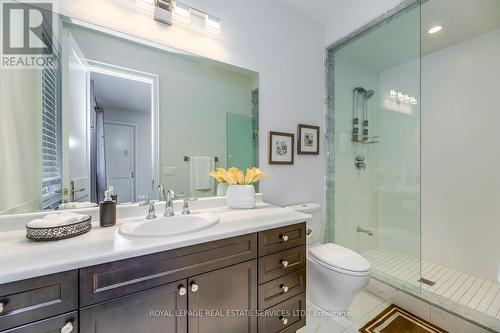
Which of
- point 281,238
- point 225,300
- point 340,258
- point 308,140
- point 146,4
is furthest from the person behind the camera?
point 308,140

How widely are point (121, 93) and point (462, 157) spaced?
3.13 metres

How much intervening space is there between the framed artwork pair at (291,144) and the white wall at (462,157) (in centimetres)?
139

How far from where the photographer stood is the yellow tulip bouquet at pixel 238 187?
1.48m

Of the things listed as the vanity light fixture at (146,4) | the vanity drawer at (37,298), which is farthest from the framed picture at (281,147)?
the vanity drawer at (37,298)

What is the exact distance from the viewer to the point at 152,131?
138cm

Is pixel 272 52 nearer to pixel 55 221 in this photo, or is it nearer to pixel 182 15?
pixel 182 15

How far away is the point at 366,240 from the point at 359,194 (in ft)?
1.75

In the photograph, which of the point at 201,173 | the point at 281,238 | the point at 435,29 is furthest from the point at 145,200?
the point at 435,29

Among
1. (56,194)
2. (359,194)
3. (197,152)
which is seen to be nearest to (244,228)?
(197,152)

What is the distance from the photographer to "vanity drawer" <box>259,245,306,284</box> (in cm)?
113

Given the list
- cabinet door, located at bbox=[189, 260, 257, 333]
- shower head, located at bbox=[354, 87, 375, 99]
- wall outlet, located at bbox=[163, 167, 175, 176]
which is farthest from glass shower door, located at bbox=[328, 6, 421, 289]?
wall outlet, located at bbox=[163, 167, 175, 176]

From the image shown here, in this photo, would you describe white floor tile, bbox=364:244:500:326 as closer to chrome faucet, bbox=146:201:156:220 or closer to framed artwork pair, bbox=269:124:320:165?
framed artwork pair, bbox=269:124:320:165

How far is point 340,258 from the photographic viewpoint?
5.03ft

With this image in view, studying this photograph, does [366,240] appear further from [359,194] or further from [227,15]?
[227,15]
